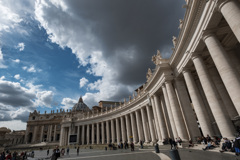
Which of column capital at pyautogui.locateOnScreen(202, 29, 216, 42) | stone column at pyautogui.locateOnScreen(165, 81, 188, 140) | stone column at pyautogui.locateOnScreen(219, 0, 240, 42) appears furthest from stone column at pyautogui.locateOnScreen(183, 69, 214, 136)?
stone column at pyautogui.locateOnScreen(219, 0, 240, 42)

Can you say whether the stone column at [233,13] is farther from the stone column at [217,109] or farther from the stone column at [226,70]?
the stone column at [217,109]

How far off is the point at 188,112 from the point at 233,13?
1516cm

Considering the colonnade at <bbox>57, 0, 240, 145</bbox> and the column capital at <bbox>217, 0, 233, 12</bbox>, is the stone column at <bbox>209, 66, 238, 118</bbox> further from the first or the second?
the column capital at <bbox>217, 0, 233, 12</bbox>

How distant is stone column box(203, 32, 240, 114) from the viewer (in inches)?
410

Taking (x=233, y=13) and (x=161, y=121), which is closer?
(x=233, y=13)

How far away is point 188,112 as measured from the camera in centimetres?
2030

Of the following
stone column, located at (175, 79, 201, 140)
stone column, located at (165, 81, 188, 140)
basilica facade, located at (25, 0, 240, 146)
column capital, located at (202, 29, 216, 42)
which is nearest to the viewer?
basilica facade, located at (25, 0, 240, 146)

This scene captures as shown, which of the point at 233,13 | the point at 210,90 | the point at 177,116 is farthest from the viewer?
the point at 177,116

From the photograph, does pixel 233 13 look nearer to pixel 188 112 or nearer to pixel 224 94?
pixel 224 94

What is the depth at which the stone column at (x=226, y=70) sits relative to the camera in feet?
34.2

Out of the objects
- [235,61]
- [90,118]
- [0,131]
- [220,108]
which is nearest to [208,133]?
[220,108]

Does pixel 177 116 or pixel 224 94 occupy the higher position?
pixel 224 94

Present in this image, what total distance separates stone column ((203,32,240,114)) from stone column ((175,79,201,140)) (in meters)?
10.4

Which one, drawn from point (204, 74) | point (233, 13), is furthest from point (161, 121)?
point (233, 13)
